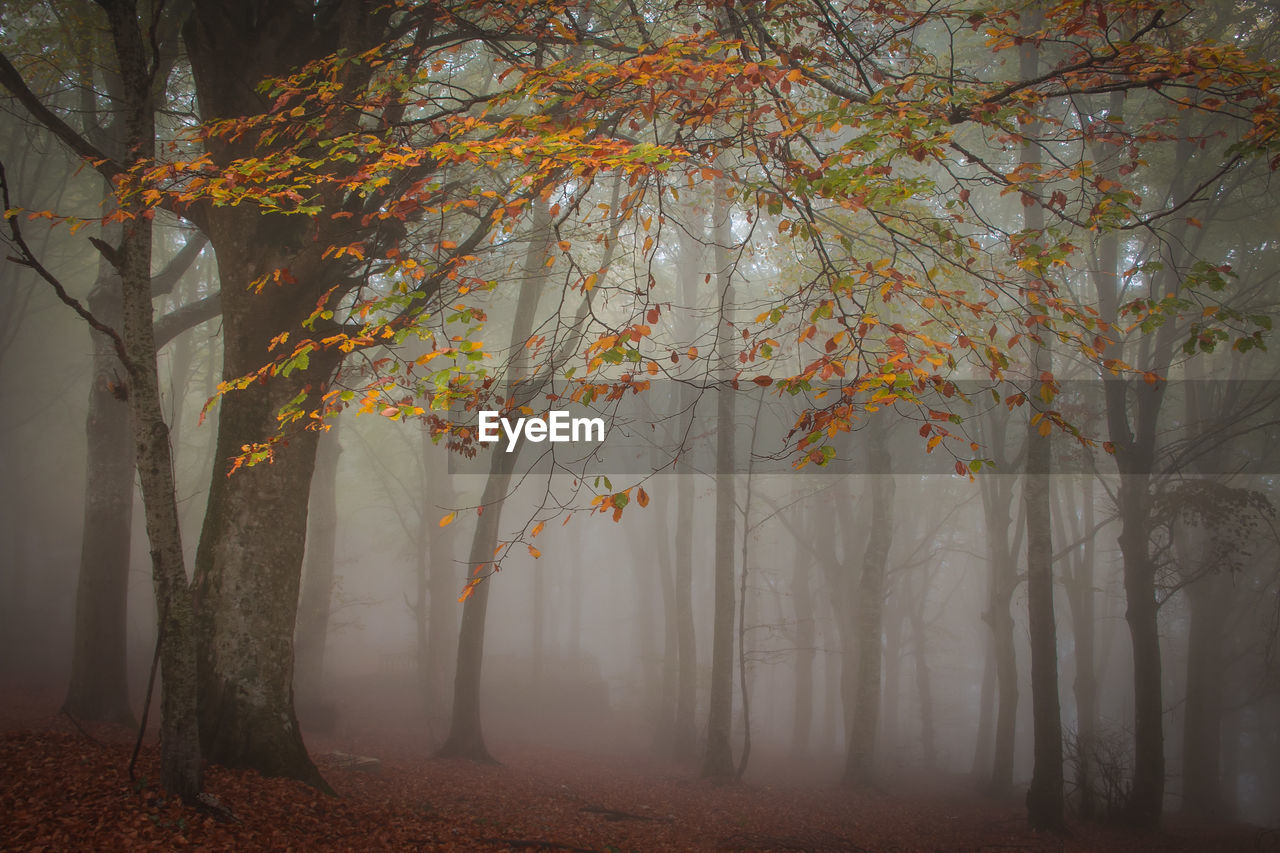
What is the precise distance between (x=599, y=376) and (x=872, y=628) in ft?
29.7

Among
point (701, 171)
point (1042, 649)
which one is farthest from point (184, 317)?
point (1042, 649)

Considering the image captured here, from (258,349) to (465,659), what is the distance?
7.17 m

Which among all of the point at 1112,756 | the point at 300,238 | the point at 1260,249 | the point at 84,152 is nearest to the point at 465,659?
the point at 300,238

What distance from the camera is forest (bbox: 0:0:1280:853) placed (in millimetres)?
4910

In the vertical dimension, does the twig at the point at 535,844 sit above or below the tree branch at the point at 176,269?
below

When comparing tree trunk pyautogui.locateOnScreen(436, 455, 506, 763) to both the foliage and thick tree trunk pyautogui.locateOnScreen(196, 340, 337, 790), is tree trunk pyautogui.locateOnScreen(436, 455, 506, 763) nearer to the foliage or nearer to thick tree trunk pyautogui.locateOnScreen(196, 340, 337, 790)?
thick tree trunk pyautogui.locateOnScreen(196, 340, 337, 790)

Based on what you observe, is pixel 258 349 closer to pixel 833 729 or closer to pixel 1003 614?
pixel 1003 614

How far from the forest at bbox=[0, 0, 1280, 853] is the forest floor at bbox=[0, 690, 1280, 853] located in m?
0.07

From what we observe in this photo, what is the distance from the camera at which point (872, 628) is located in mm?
14781

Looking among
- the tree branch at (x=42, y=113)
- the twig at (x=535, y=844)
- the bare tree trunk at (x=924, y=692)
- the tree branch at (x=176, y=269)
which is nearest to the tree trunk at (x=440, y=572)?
the tree branch at (x=176, y=269)

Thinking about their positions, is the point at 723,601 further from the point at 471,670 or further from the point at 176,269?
the point at 176,269

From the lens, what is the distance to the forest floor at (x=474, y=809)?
4.53 meters

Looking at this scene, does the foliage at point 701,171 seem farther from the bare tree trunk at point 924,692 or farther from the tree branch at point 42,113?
the bare tree trunk at point 924,692

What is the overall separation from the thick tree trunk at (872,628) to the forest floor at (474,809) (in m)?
0.75
